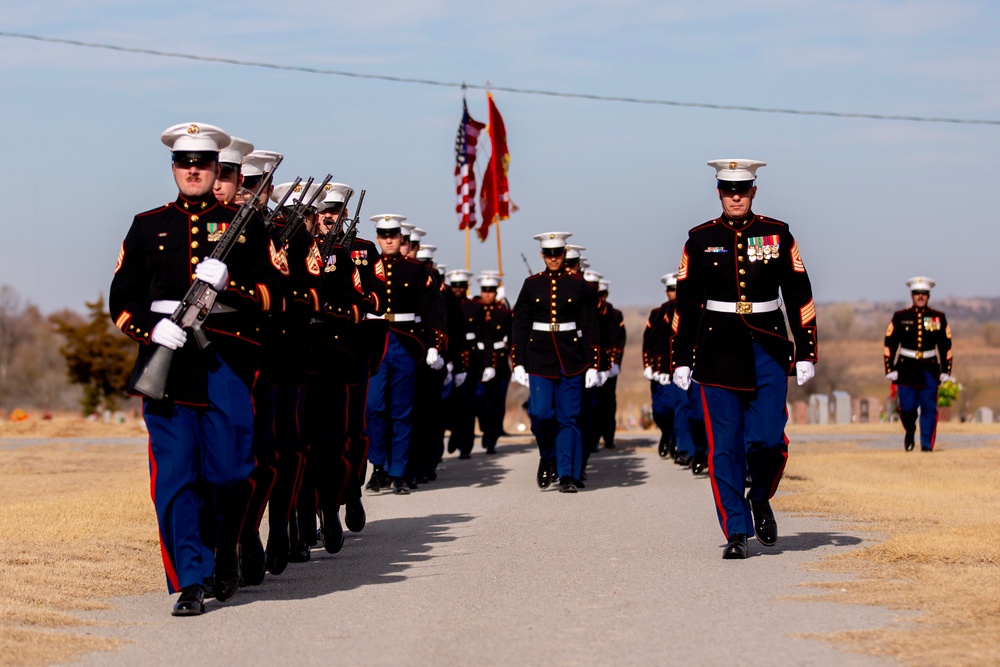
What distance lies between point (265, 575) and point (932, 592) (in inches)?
141

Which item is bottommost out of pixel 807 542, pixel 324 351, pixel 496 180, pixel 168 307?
pixel 807 542

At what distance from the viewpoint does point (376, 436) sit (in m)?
14.9

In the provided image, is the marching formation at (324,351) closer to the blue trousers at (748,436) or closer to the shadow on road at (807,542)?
the blue trousers at (748,436)

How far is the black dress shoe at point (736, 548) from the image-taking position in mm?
10047

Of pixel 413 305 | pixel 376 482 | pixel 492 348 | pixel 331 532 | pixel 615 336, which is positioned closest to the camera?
pixel 331 532

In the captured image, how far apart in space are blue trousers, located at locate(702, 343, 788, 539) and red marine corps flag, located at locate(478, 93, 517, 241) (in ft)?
74.6

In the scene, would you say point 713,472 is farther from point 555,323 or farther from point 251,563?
point 555,323

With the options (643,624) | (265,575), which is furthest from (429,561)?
(643,624)

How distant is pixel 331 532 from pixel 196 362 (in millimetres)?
2774

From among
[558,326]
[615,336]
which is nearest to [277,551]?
[558,326]

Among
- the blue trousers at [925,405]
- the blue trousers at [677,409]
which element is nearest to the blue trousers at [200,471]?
the blue trousers at [677,409]

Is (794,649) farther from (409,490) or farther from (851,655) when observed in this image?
(409,490)

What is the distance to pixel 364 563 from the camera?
33.5 feet

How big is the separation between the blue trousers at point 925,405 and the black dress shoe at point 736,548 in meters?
12.1
